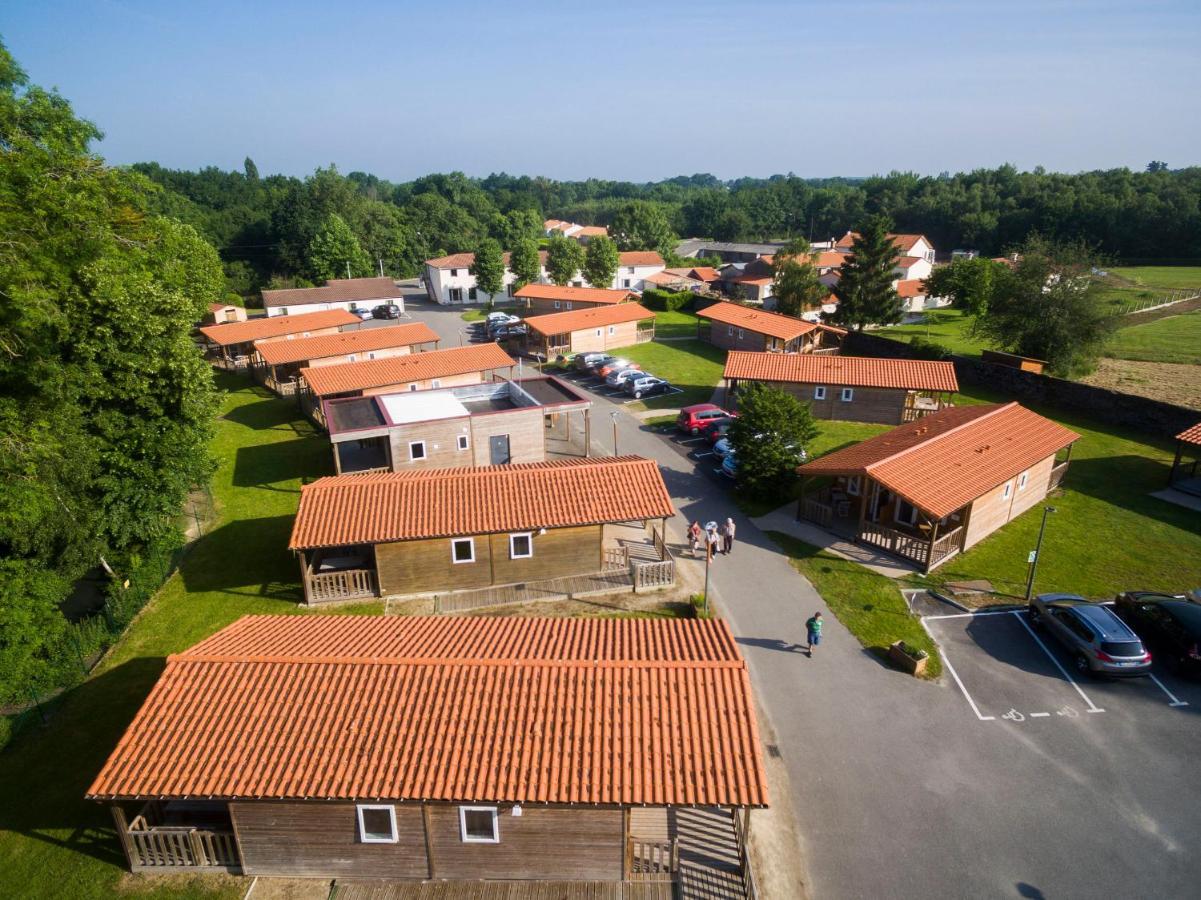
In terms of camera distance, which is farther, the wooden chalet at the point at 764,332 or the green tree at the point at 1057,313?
the wooden chalet at the point at 764,332

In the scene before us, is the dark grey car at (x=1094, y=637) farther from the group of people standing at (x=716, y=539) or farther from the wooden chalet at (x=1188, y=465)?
the wooden chalet at (x=1188, y=465)

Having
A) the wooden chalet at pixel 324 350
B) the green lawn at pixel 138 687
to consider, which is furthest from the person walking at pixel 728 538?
the wooden chalet at pixel 324 350

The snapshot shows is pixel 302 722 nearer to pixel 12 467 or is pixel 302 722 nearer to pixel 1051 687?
pixel 12 467

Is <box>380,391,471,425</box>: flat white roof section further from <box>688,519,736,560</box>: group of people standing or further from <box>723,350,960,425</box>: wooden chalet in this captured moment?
<box>723,350,960,425</box>: wooden chalet

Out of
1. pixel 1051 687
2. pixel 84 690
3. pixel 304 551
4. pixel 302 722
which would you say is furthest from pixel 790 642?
pixel 84 690

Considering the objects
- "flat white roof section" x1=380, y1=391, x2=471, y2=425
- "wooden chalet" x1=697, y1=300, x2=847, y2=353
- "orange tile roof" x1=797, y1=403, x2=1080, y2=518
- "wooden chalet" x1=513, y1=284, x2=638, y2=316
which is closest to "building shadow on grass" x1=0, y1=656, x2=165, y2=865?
"flat white roof section" x1=380, y1=391, x2=471, y2=425

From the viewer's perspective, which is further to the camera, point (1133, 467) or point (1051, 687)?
point (1133, 467)

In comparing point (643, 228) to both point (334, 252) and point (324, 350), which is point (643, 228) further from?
point (324, 350)
